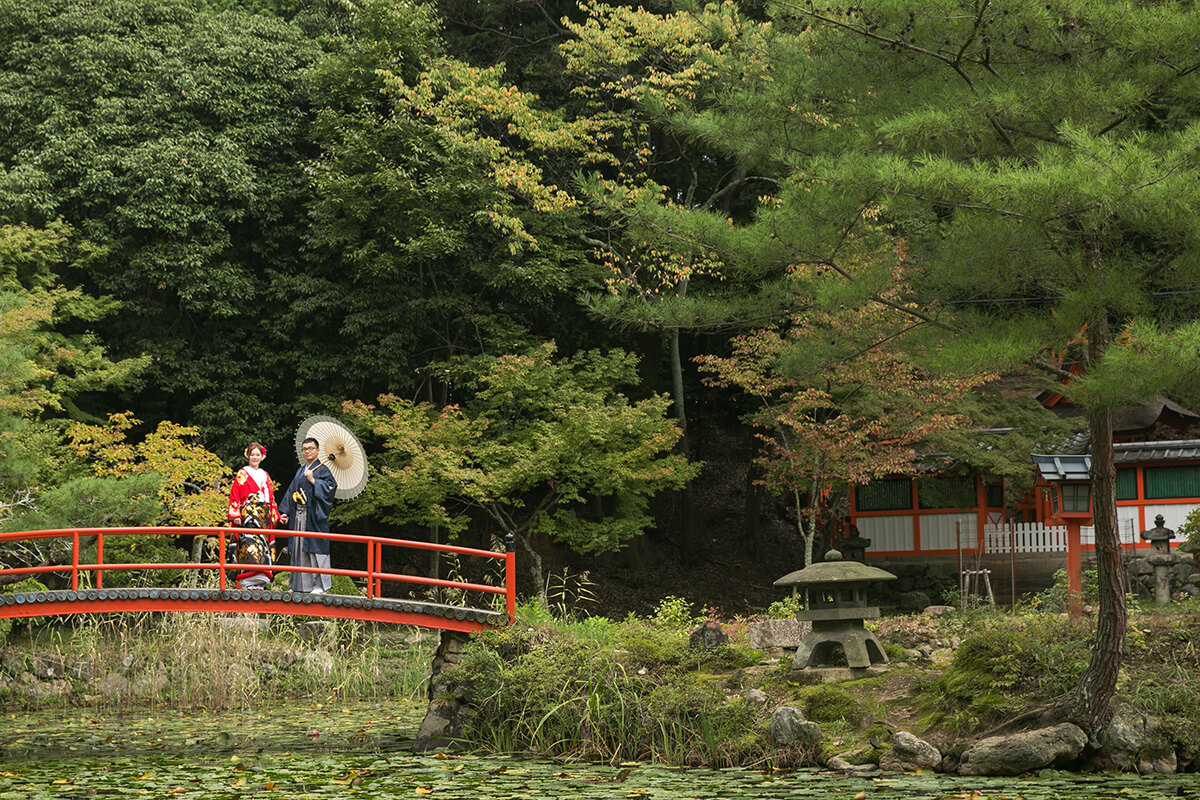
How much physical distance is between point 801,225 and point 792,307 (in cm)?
242

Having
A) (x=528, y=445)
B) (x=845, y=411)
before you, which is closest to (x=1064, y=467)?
(x=845, y=411)

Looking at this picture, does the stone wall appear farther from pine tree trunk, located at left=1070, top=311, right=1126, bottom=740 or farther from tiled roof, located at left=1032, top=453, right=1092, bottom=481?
pine tree trunk, located at left=1070, top=311, right=1126, bottom=740

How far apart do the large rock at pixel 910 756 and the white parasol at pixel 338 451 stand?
5.15 m

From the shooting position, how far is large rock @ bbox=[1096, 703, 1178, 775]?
25.5 ft

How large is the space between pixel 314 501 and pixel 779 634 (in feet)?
14.1

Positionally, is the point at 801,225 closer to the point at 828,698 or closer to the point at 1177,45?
the point at 1177,45

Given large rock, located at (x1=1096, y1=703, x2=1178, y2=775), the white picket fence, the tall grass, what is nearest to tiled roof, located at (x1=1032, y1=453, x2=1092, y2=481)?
the white picket fence

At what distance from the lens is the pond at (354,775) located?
23.6ft

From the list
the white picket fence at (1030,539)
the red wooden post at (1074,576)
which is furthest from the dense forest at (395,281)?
the red wooden post at (1074,576)

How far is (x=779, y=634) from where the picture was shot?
10.6 metres

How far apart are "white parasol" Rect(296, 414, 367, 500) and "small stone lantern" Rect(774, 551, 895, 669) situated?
3.95m

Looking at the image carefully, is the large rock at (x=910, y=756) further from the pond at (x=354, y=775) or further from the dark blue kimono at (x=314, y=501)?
the dark blue kimono at (x=314, y=501)

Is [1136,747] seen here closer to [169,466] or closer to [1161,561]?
[1161,561]

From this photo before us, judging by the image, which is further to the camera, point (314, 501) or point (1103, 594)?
point (314, 501)
